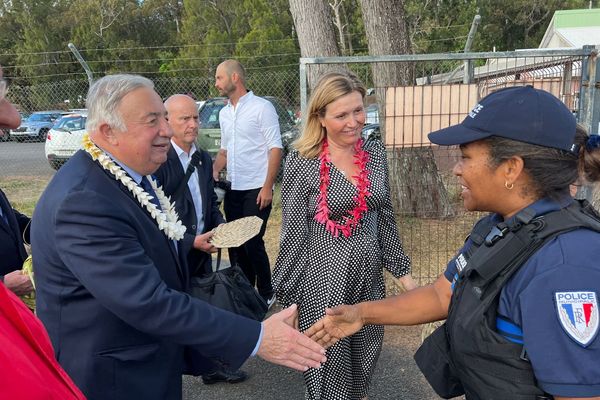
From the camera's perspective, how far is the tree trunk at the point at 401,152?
5590 mm

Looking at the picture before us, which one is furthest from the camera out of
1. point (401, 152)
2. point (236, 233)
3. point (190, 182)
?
point (401, 152)

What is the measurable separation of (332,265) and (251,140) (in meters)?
2.35

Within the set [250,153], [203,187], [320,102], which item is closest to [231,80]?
[250,153]

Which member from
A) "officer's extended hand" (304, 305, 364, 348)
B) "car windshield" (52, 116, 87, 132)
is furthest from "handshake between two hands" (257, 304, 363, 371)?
"car windshield" (52, 116, 87, 132)

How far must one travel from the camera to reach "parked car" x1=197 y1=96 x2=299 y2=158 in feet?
32.3

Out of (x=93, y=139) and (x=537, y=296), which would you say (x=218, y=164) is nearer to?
(x=93, y=139)

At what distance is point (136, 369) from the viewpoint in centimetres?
200

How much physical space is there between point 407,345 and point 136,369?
109 inches

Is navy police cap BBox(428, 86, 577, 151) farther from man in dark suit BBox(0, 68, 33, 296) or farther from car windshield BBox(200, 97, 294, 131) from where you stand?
car windshield BBox(200, 97, 294, 131)

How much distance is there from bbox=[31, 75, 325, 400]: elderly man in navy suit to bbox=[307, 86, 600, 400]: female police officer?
811mm

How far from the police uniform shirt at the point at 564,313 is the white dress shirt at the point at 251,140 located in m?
3.67

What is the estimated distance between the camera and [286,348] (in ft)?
6.94

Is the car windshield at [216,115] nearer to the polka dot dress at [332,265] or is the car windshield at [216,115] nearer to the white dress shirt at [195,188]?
the white dress shirt at [195,188]

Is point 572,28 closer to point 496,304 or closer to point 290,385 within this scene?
point 290,385
